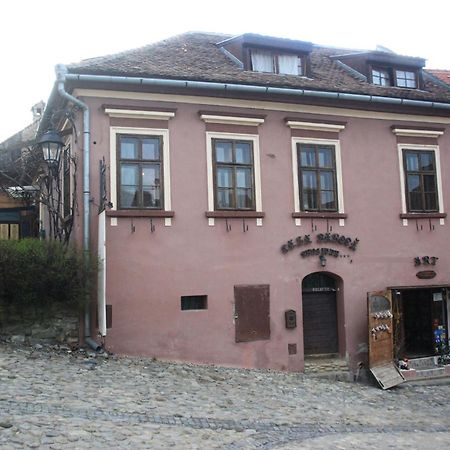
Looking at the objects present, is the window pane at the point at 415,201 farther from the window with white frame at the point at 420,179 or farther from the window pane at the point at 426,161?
the window pane at the point at 426,161

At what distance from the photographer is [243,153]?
13.3m

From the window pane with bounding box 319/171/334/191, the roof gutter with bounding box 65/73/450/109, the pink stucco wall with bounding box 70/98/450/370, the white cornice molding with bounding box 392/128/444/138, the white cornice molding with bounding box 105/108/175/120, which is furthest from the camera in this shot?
the white cornice molding with bounding box 392/128/444/138

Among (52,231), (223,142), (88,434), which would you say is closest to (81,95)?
(223,142)

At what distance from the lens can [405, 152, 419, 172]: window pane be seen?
14887mm

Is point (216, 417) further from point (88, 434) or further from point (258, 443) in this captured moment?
point (88, 434)

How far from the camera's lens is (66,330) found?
1147cm

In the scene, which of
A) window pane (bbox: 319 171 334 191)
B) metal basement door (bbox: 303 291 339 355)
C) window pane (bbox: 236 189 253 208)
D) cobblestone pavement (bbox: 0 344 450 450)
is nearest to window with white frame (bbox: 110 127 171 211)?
window pane (bbox: 236 189 253 208)

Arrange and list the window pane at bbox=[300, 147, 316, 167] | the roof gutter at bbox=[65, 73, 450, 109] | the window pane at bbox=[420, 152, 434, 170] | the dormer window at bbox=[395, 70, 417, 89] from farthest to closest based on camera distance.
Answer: the dormer window at bbox=[395, 70, 417, 89], the window pane at bbox=[420, 152, 434, 170], the window pane at bbox=[300, 147, 316, 167], the roof gutter at bbox=[65, 73, 450, 109]

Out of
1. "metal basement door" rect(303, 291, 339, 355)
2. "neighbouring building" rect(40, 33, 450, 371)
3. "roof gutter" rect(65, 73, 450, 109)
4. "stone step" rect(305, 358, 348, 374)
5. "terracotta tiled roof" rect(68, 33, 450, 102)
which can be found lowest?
"stone step" rect(305, 358, 348, 374)

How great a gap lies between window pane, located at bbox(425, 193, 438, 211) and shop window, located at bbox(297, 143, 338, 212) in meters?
2.72

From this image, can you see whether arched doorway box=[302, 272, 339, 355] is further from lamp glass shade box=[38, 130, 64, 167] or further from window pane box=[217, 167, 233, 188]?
lamp glass shade box=[38, 130, 64, 167]

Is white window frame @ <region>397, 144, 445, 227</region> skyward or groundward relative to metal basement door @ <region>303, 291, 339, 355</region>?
skyward

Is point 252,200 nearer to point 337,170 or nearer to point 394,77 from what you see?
point 337,170

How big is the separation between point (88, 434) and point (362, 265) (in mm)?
8971
